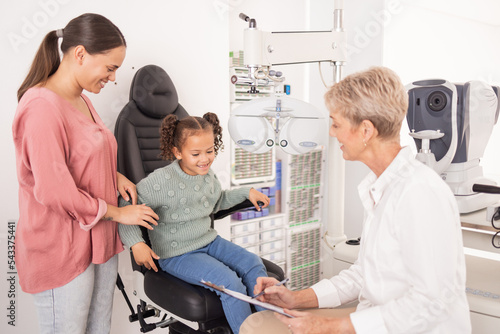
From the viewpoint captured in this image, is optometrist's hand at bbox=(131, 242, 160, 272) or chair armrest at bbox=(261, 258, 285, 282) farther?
chair armrest at bbox=(261, 258, 285, 282)

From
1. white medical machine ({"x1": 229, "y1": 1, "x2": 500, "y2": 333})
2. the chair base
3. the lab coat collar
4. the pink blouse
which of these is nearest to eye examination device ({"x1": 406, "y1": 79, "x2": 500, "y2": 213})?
white medical machine ({"x1": 229, "y1": 1, "x2": 500, "y2": 333})

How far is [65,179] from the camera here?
1.15 meters

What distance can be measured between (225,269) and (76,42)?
2.59 feet

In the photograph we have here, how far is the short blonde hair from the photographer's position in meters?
0.97

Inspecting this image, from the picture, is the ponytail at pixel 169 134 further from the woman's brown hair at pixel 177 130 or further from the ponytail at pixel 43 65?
the ponytail at pixel 43 65

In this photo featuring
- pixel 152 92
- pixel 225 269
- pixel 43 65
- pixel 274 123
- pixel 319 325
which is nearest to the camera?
pixel 319 325

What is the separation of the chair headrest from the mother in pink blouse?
518 mm

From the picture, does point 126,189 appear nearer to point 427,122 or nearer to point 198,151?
point 198,151

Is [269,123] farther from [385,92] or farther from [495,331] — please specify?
[495,331]

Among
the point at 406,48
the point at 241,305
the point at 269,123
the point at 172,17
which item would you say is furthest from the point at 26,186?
the point at 406,48

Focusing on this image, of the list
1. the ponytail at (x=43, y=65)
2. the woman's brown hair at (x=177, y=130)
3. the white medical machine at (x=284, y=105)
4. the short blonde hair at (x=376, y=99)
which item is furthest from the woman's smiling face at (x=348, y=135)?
the ponytail at (x=43, y=65)

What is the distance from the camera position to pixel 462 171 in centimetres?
169

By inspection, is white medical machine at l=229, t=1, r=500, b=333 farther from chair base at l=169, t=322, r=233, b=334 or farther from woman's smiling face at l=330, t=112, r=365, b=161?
chair base at l=169, t=322, r=233, b=334

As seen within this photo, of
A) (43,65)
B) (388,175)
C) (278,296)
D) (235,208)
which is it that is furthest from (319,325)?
(43,65)
